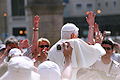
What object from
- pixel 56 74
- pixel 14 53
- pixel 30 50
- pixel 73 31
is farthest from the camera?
pixel 30 50

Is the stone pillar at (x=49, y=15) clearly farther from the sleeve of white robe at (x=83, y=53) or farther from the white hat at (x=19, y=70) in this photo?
the white hat at (x=19, y=70)

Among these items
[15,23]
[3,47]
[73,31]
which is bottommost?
[15,23]

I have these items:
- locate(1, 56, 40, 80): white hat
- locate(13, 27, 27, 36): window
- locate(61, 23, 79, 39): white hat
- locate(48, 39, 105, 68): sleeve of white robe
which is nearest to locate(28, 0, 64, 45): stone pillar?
locate(61, 23, 79, 39): white hat

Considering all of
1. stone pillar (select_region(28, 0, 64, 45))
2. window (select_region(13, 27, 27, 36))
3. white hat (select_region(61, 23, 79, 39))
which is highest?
white hat (select_region(61, 23, 79, 39))

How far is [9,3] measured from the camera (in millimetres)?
45094

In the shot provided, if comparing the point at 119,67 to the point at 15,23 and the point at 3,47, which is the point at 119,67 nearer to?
the point at 3,47

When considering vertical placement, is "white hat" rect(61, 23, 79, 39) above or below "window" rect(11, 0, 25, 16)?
above

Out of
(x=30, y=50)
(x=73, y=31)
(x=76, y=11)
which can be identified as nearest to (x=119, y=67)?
(x=73, y=31)

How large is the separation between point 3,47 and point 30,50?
1693mm

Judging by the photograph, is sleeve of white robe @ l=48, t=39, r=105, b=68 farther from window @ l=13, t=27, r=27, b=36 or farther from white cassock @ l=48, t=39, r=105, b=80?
window @ l=13, t=27, r=27, b=36

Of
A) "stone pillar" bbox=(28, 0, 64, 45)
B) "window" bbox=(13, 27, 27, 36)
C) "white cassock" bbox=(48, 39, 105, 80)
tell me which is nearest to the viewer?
"white cassock" bbox=(48, 39, 105, 80)

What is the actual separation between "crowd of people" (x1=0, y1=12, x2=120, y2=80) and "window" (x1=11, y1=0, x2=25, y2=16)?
3905 cm

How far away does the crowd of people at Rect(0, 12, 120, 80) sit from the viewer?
3.30 meters

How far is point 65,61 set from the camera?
3836mm
